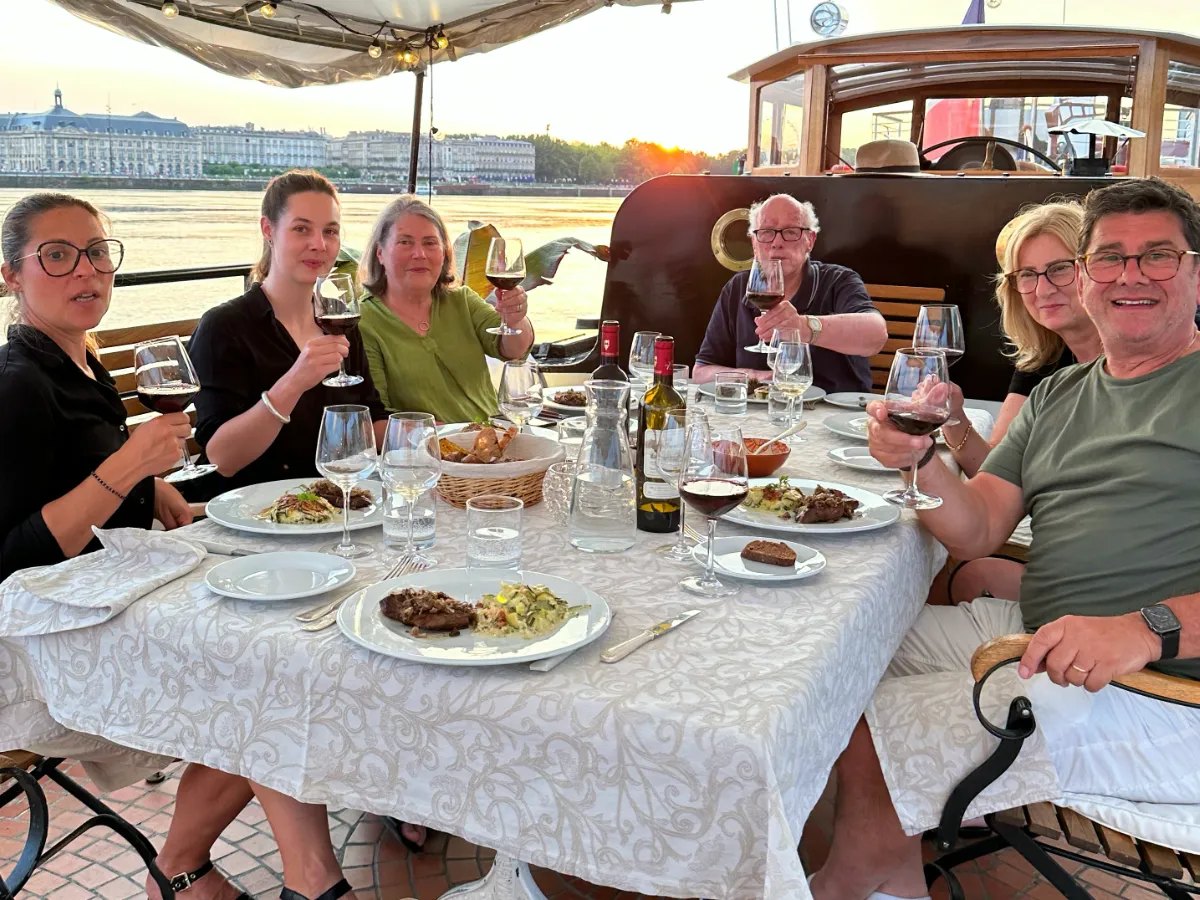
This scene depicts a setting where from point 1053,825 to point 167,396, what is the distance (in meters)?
1.55

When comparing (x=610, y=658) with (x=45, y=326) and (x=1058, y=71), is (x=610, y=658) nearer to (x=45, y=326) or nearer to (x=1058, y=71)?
(x=45, y=326)

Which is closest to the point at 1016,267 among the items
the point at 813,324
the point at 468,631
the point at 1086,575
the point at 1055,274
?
the point at 1055,274

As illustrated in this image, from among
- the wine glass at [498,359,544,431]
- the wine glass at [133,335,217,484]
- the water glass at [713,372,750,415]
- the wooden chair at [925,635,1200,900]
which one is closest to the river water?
the wine glass at [133,335,217,484]

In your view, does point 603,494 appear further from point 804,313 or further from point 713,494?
point 804,313

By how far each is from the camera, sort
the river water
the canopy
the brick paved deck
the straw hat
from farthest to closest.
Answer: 1. the straw hat
2. the canopy
3. the river water
4. the brick paved deck

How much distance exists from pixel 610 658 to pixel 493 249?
1712 millimetres

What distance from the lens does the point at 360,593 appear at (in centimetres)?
134

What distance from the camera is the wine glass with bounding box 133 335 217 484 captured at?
5.47 feet

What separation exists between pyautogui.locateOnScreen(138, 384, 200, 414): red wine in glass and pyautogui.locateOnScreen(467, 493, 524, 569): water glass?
2.01 feet

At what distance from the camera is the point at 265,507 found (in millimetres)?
1781

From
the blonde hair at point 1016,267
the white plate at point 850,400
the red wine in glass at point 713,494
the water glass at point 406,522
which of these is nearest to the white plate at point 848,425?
the white plate at point 850,400

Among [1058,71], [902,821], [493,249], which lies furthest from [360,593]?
[1058,71]

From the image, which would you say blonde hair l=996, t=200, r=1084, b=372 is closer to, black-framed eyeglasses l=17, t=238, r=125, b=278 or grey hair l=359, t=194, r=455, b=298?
grey hair l=359, t=194, r=455, b=298

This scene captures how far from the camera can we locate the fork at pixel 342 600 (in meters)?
1.27
